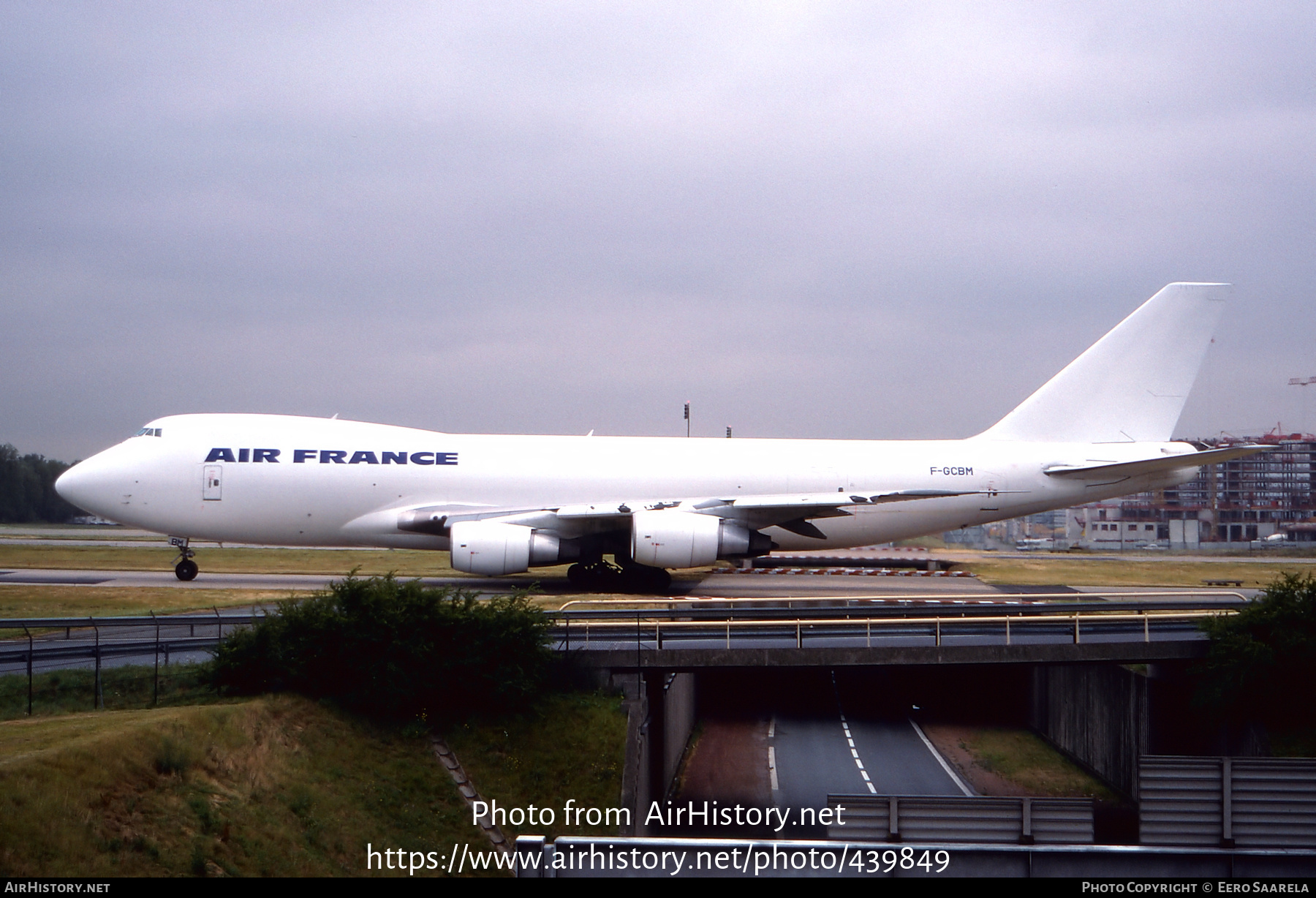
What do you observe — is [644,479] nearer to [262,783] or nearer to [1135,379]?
[1135,379]

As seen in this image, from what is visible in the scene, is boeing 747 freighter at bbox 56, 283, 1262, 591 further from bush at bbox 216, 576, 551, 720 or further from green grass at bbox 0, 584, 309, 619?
bush at bbox 216, 576, 551, 720

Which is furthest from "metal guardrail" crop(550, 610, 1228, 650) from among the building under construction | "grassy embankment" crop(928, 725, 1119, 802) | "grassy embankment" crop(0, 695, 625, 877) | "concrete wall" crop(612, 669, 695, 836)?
the building under construction

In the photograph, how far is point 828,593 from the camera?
28.0 meters

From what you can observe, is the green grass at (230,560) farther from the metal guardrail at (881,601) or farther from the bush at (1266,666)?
the bush at (1266,666)

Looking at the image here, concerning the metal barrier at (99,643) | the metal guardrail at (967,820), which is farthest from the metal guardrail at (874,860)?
the metal barrier at (99,643)

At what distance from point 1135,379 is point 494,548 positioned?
64.2 feet

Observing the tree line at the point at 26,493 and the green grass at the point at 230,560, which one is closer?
the green grass at the point at 230,560

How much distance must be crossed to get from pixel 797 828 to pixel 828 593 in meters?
12.1

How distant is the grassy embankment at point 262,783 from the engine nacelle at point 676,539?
8.15 m

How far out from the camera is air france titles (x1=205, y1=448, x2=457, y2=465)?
88.0 ft

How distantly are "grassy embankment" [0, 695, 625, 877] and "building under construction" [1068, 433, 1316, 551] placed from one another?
59.6 m

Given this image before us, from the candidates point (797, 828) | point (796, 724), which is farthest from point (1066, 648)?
point (796, 724)

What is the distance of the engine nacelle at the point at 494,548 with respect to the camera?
24.8 metres

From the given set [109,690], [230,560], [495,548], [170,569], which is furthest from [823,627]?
[230,560]
